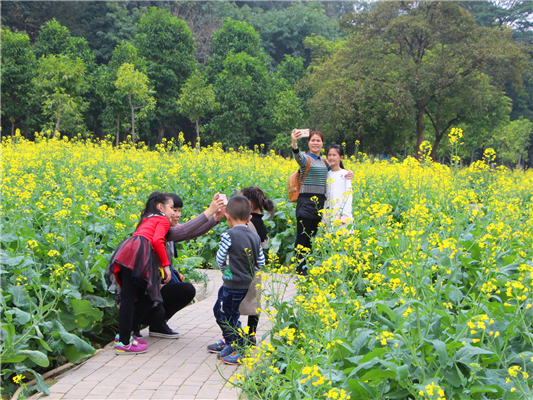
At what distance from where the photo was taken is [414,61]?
94.2ft

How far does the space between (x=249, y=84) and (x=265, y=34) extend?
19.0 meters

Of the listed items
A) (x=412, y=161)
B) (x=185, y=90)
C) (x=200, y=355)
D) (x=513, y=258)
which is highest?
(x=185, y=90)

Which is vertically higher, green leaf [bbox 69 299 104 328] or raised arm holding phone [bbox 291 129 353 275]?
raised arm holding phone [bbox 291 129 353 275]

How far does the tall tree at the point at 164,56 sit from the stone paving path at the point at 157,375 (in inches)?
1519

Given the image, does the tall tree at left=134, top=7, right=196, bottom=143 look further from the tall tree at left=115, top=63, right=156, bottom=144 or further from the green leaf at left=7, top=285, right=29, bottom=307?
the green leaf at left=7, top=285, right=29, bottom=307

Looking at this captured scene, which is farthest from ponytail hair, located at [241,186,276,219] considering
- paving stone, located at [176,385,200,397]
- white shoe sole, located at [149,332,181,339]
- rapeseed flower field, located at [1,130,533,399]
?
paving stone, located at [176,385,200,397]

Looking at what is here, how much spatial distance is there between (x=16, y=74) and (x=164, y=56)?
12808 mm

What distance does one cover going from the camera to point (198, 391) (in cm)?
349

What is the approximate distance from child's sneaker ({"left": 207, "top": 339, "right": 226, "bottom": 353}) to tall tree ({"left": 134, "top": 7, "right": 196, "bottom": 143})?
38746mm

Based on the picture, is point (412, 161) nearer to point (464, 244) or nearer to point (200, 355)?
point (464, 244)

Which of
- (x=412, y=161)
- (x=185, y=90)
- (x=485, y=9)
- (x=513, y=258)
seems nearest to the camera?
(x=513, y=258)

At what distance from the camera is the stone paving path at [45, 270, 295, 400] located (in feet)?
11.3

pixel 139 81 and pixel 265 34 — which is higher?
pixel 265 34

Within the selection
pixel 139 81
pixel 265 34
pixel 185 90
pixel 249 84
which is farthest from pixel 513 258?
pixel 265 34
